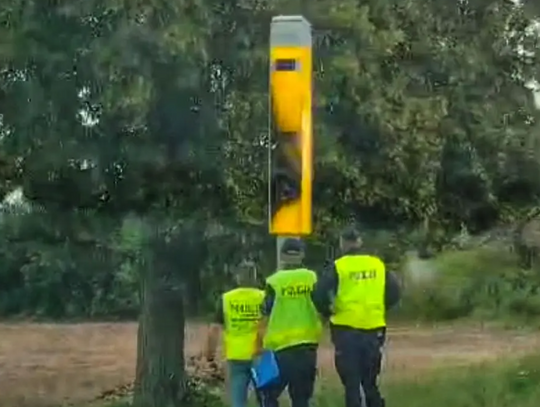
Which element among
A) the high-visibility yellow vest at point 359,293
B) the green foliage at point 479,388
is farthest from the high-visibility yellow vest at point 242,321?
the green foliage at point 479,388

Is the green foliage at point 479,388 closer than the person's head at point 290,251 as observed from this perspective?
No

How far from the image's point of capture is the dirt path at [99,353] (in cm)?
2131

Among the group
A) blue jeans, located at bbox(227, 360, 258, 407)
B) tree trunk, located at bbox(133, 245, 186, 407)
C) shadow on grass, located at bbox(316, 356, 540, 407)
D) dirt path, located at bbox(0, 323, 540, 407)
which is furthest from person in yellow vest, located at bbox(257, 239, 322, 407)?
dirt path, located at bbox(0, 323, 540, 407)

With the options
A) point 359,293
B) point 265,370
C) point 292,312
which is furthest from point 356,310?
point 265,370

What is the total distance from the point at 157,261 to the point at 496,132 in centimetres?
415

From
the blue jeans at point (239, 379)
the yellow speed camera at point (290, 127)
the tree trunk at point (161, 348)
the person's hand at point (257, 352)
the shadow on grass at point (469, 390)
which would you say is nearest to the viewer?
the yellow speed camera at point (290, 127)

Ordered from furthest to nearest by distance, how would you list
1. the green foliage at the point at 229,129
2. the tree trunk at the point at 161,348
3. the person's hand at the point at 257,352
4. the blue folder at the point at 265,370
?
the tree trunk at the point at 161,348 < the green foliage at the point at 229,129 < the person's hand at the point at 257,352 < the blue folder at the point at 265,370

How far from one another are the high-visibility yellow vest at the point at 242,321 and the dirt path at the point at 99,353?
4.22 m

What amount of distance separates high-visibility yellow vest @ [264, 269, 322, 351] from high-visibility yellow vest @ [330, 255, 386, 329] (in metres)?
0.25

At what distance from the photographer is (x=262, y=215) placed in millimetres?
15672

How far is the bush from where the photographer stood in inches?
880

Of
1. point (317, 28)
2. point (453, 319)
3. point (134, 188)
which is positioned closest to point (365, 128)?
point (317, 28)

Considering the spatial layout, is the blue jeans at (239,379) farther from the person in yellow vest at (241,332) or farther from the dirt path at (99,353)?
the dirt path at (99,353)

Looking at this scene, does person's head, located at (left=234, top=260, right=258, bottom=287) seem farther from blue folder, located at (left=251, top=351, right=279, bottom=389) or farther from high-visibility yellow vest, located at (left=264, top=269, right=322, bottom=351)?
high-visibility yellow vest, located at (left=264, top=269, right=322, bottom=351)
